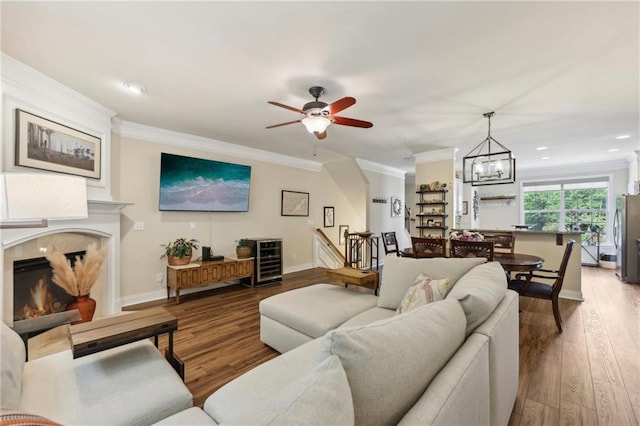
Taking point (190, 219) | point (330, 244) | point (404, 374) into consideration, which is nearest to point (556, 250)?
point (330, 244)

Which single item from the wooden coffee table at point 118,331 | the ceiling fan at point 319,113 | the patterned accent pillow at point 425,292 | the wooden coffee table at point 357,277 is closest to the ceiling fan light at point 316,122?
the ceiling fan at point 319,113

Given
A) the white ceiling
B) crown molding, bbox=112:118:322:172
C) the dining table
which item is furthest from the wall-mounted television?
the dining table

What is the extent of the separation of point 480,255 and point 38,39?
176 inches

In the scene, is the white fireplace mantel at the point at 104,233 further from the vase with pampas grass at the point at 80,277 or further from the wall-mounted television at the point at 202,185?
the wall-mounted television at the point at 202,185

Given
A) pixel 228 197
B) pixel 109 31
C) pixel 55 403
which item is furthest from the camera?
pixel 228 197

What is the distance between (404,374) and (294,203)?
17.1 ft

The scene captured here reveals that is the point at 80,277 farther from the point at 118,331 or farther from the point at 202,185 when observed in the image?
the point at 202,185

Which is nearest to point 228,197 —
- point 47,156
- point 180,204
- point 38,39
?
point 180,204

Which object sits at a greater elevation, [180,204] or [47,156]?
[47,156]

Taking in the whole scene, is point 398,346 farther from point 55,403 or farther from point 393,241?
point 393,241

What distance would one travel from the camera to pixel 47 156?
2.64 meters

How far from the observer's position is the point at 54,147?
272 cm

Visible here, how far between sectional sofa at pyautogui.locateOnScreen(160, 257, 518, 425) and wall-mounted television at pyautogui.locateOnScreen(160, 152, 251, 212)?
3.19 meters

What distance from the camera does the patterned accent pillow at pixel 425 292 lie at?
1894mm
